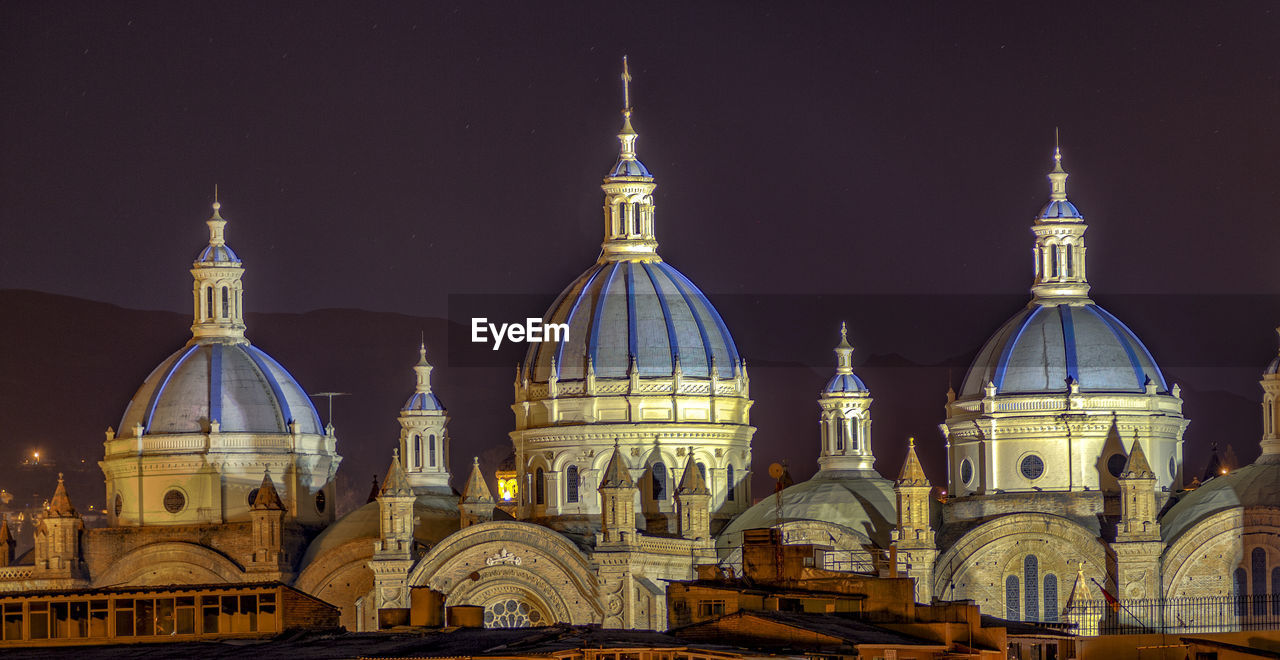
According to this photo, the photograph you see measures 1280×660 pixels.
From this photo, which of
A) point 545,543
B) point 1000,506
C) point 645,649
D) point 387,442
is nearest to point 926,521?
point 1000,506

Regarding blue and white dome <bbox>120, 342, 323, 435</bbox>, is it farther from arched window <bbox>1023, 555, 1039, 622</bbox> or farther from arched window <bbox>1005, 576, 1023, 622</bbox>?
arched window <bbox>1023, 555, 1039, 622</bbox>

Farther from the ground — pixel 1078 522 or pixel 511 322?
pixel 511 322

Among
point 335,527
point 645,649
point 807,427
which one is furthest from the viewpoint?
point 807,427

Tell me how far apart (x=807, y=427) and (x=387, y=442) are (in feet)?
90.4

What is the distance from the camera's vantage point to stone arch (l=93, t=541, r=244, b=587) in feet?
362

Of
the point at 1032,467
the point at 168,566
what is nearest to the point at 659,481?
the point at 1032,467

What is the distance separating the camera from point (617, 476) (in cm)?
10512

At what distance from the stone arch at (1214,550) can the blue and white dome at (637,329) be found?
18.6m

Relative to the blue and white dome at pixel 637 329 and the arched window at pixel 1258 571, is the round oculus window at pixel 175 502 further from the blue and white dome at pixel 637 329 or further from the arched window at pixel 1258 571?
the arched window at pixel 1258 571

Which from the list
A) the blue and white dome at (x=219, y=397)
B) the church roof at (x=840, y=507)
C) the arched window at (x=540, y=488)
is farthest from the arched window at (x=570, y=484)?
the blue and white dome at (x=219, y=397)

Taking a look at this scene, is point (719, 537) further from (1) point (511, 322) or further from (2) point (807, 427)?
(2) point (807, 427)

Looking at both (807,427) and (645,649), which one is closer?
(645,649)

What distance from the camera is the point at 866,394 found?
373 feet

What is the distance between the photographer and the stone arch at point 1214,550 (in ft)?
333
